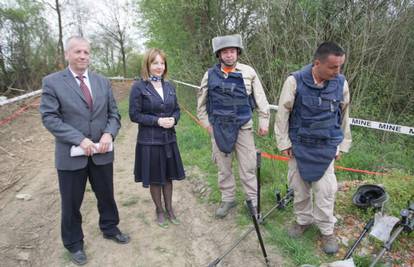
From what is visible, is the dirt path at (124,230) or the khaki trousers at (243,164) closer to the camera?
the dirt path at (124,230)

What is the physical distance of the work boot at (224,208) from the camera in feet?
11.7

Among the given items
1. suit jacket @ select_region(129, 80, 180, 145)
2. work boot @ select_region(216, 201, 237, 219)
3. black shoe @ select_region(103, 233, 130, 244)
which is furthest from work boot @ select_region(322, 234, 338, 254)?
black shoe @ select_region(103, 233, 130, 244)

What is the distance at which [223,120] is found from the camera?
325 centimetres

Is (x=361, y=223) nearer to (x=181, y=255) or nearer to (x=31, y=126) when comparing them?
(x=181, y=255)

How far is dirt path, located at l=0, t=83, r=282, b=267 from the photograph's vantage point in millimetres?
2963

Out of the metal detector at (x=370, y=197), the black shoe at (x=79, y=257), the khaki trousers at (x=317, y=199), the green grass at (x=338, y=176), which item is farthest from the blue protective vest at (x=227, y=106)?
the black shoe at (x=79, y=257)

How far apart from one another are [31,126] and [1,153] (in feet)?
6.89

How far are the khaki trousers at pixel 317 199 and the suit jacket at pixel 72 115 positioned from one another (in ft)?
5.87

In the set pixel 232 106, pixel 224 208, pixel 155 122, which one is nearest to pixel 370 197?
pixel 224 208

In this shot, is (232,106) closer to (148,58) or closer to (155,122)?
(155,122)

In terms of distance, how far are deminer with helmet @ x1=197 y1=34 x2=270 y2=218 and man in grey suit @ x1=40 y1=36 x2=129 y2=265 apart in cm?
103

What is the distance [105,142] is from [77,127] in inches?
10.4

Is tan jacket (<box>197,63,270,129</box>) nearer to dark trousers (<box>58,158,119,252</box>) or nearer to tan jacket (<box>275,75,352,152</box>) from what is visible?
tan jacket (<box>275,75,352,152</box>)

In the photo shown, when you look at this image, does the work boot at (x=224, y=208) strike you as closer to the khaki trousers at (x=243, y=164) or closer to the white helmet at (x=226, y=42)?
the khaki trousers at (x=243, y=164)
